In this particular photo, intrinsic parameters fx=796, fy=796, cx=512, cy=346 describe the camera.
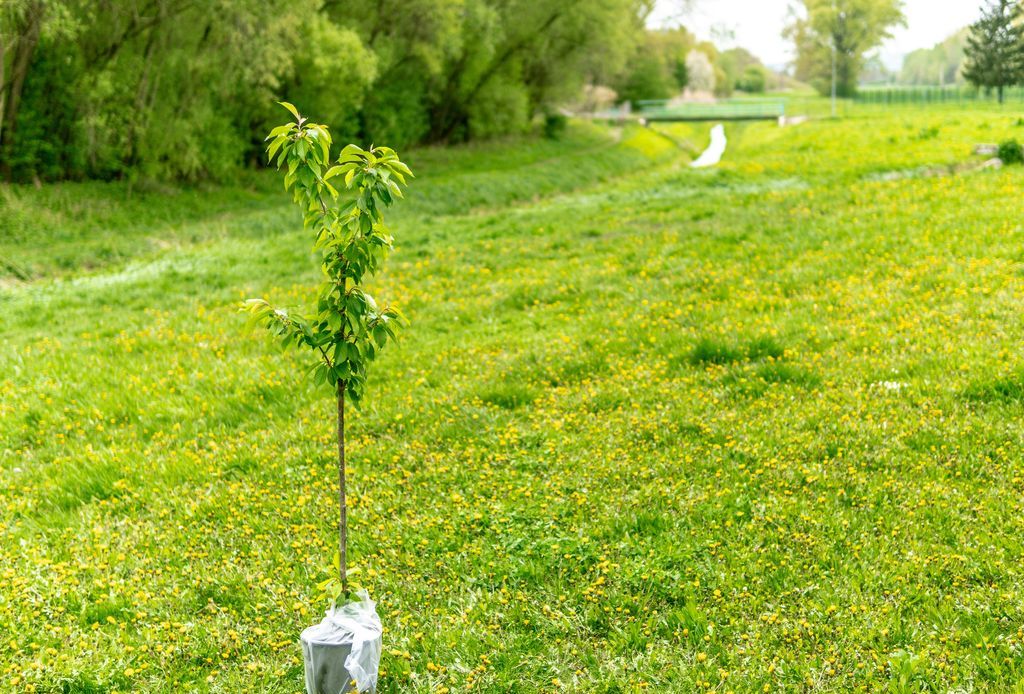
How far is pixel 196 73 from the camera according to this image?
2658cm

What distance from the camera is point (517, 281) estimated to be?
13195 millimetres

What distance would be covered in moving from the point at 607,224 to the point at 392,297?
6.61 meters

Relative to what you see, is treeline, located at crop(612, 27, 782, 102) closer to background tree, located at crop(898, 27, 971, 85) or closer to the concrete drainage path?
the concrete drainage path

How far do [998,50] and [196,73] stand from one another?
199 feet

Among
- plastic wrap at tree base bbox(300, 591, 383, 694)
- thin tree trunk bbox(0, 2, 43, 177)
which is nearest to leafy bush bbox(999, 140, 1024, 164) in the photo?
plastic wrap at tree base bbox(300, 591, 383, 694)

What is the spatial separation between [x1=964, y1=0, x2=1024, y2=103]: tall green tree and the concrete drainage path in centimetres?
2006

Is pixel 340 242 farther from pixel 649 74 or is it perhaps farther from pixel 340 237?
pixel 649 74

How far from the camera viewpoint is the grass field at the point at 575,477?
16.5 ft

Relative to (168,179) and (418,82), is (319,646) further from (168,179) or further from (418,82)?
(418,82)

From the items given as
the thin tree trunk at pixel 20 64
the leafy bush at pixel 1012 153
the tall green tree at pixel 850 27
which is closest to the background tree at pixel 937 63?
the tall green tree at pixel 850 27

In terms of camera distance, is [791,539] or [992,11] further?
[992,11]

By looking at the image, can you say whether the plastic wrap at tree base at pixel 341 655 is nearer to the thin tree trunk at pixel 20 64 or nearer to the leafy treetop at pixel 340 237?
the leafy treetop at pixel 340 237

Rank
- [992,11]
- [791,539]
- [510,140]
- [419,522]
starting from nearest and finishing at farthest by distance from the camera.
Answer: [791,539]
[419,522]
[510,140]
[992,11]

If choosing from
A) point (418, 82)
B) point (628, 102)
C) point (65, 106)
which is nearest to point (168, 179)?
point (65, 106)
